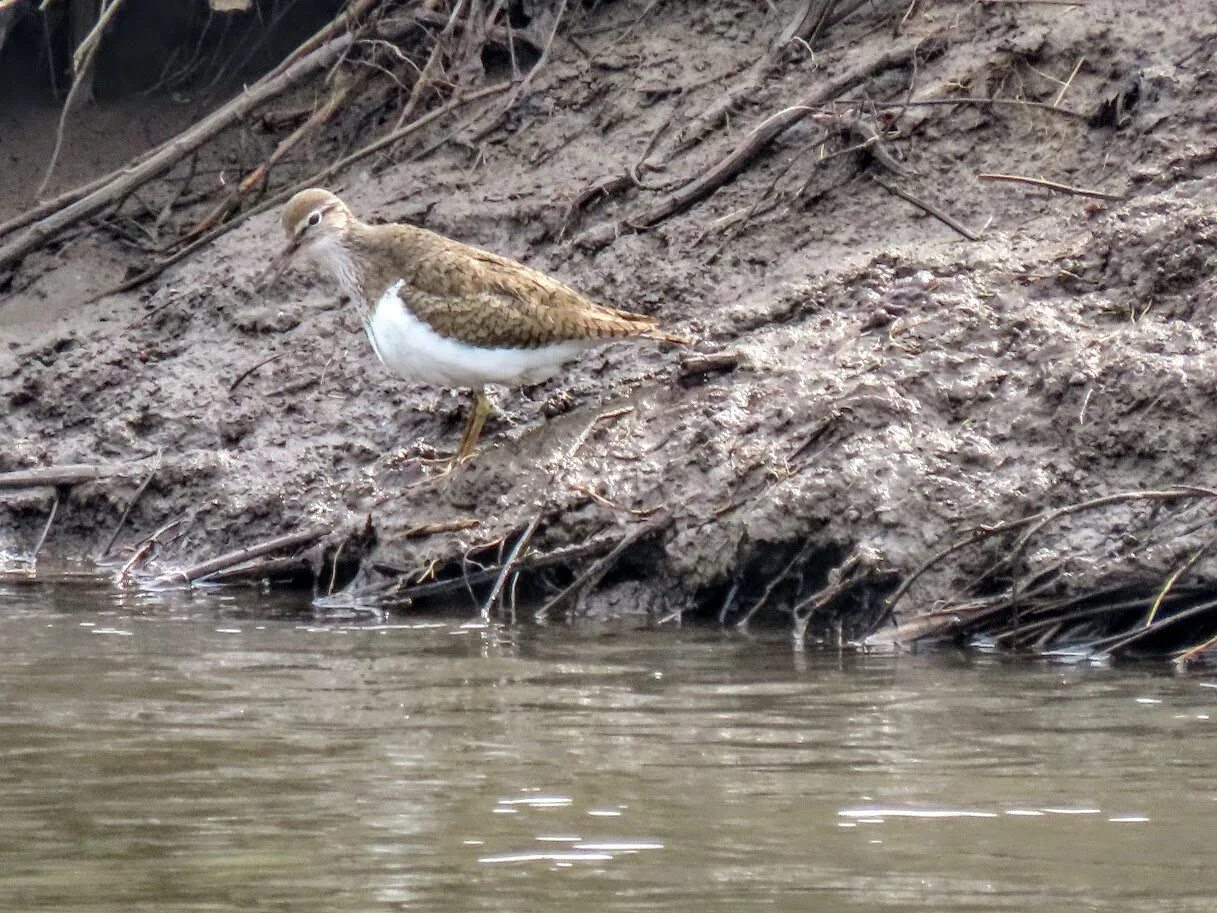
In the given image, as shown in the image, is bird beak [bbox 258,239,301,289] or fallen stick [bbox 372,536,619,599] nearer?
fallen stick [bbox 372,536,619,599]

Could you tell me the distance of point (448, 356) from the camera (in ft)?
25.9

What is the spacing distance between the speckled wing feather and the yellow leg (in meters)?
0.33

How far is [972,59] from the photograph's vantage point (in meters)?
9.08

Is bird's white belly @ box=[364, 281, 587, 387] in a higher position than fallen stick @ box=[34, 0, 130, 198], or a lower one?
lower

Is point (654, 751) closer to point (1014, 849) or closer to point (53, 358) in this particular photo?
point (1014, 849)

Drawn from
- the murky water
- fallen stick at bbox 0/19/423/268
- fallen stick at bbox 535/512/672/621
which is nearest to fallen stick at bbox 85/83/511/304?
fallen stick at bbox 0/19/423/268

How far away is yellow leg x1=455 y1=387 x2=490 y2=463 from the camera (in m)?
8.06

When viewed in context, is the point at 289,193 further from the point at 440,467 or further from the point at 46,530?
the point at 440,467

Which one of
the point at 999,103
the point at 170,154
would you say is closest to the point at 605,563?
the point at 999,103

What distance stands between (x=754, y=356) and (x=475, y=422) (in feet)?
4.05

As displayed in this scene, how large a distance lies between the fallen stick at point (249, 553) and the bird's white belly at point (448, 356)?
789mm

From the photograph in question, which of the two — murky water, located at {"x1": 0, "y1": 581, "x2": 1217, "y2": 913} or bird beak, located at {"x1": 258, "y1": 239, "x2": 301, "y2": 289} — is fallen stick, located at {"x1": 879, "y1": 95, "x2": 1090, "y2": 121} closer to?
bird beak, located at {"x1": 258, "y1": 239, "x2": 301, "y2": 289}

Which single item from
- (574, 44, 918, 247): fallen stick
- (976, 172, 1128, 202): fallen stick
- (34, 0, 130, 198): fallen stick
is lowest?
(976, 172, 1128, 202): fallen stick

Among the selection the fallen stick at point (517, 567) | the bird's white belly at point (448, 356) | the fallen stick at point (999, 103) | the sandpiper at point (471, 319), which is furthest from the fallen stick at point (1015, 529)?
the fallen stick at point (999, 103)
